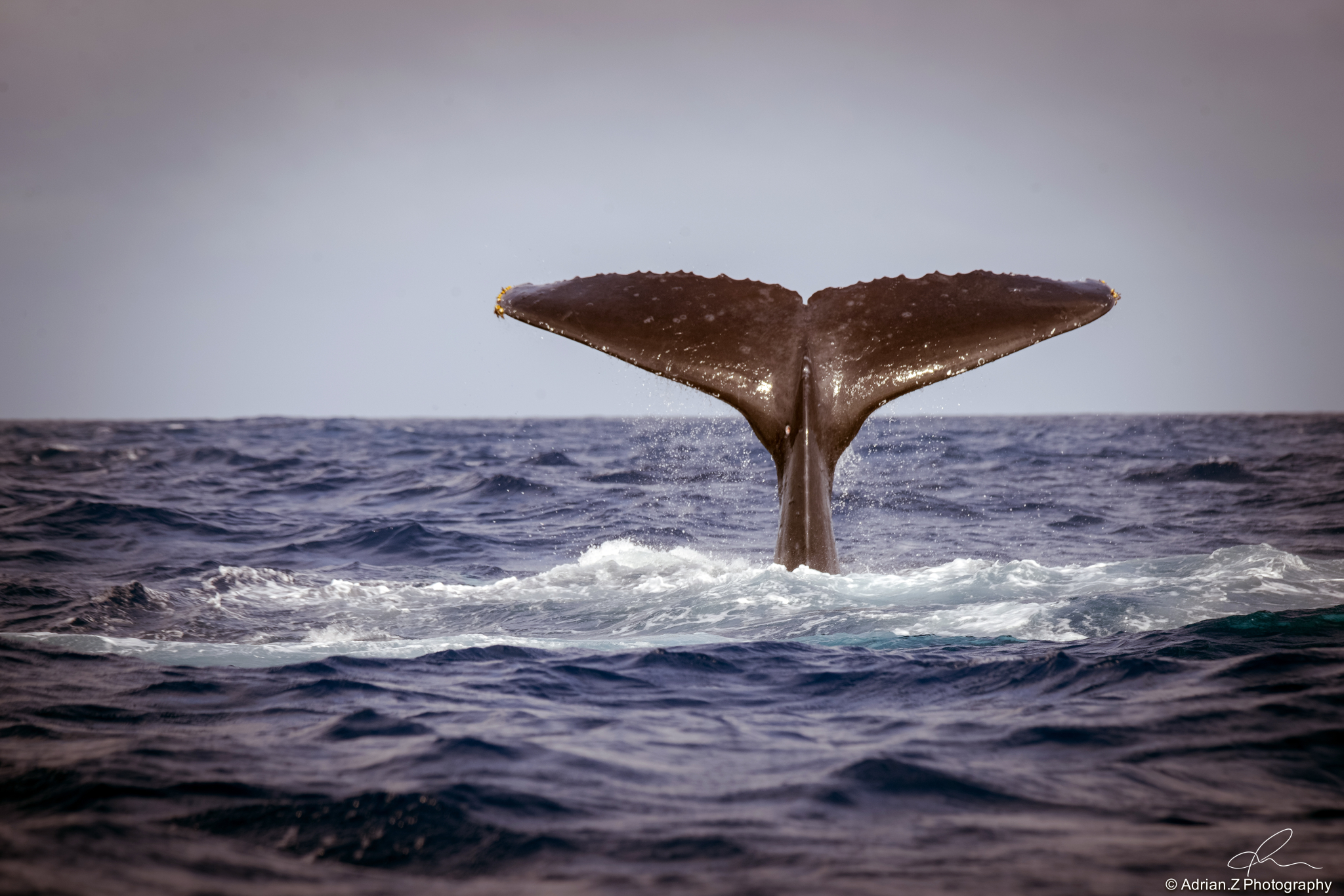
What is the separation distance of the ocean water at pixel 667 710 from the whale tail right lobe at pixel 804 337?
115cm

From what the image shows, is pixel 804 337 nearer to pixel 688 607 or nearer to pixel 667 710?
pixel 688 607

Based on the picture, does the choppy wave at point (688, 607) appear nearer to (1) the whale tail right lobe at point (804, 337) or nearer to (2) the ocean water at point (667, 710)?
(2) the ocean water at point (667, 710)

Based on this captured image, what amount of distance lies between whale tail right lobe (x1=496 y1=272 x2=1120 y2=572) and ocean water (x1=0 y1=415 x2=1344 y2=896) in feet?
3.79

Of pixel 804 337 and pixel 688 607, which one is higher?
pixel 804 337

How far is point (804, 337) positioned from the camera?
8.48 metres

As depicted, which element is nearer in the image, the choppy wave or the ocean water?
the ocean water

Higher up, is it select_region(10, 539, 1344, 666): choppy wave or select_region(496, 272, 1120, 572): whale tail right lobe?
select_region(496, 272, 1120, 572): whale tail right lobe

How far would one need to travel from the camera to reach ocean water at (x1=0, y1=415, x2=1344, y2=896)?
369cm

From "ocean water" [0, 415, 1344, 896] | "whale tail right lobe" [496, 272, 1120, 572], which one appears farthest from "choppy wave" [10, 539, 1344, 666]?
"whale tail right lobe" [496, 272, 1120, 572]

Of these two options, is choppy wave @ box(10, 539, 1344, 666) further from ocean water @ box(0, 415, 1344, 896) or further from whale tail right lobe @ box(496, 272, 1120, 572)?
whale tail right lobe @ box(496, 272, 1120, 572)

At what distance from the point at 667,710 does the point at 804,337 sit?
12.5ft

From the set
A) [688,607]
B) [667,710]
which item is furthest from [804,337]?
[667,710]

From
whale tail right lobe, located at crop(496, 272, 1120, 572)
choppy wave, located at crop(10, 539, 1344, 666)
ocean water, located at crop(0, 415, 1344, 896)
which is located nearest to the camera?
ocean water, located at crop(0, 415, 1344, 896)

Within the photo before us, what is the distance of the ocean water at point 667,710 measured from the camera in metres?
3.69
